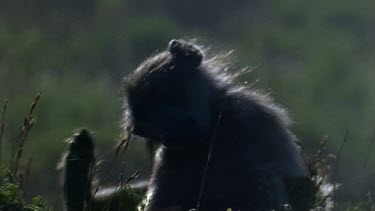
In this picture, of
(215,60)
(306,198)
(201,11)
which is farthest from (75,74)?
(306,198)

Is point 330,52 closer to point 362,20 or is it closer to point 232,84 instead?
point 362,20

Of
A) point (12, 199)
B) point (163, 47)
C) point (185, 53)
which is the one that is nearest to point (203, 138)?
point (185, 53)

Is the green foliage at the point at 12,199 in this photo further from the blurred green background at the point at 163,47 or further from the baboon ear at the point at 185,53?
the blurred green background at the point at 163,47

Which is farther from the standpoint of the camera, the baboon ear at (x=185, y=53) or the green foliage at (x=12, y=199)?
the baboon ear at (x=185, y=53)

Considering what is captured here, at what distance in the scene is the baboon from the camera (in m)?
9.20

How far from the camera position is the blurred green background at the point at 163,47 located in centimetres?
1902

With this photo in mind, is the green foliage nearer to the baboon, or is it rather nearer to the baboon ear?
the baboon

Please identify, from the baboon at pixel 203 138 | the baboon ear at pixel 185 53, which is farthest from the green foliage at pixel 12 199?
the baboon ear at pixel 185 53

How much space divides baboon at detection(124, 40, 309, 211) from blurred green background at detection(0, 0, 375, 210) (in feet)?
24.1

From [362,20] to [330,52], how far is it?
3.00 feet

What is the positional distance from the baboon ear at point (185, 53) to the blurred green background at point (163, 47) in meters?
7.32

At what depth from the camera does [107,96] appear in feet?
68.1

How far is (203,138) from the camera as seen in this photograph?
9.42 m

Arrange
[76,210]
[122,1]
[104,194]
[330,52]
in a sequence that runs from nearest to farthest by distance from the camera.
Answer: [76,210] < [104,194] < [330,52] < [122,1]
